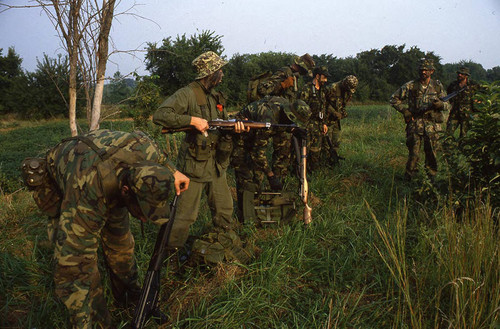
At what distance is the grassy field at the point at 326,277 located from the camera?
233 cm

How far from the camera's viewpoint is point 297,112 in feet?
14.3

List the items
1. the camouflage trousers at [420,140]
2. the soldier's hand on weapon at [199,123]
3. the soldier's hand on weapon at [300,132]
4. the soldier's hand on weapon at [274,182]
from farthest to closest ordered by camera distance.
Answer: the camouflage trousers at [420,140] → the soldier's hand on weapon at [274,182] → the soldier's hand on weapon at [300,132] → the soldier's hand on weapon at [199,123]

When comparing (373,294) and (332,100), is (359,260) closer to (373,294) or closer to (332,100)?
(373,294)

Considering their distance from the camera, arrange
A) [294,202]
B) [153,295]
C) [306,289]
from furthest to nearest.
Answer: [294,202]
[306,289]
[153,295]

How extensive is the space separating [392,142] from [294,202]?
5.23 m

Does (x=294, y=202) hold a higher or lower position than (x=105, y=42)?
lower

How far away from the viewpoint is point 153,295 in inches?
92.8

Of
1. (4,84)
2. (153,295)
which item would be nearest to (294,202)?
(153,295)

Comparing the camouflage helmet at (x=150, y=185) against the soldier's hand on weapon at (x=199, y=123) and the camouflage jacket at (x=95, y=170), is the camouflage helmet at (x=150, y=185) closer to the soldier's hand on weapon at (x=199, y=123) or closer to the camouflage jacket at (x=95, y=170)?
the camouflage jacket at (x=95, y=170)

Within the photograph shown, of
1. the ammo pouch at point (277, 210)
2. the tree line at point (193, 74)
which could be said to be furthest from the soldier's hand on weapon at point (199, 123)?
the tree line at point (193, 74)

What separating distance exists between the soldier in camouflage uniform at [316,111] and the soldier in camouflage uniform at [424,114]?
1.42 metres

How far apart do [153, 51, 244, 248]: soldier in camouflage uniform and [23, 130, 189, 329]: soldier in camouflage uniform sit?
3.30ft

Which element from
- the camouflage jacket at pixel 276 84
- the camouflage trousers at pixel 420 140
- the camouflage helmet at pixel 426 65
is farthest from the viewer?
the camouflage trousers at pixel 420 140

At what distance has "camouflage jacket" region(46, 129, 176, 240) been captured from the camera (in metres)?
2.02
